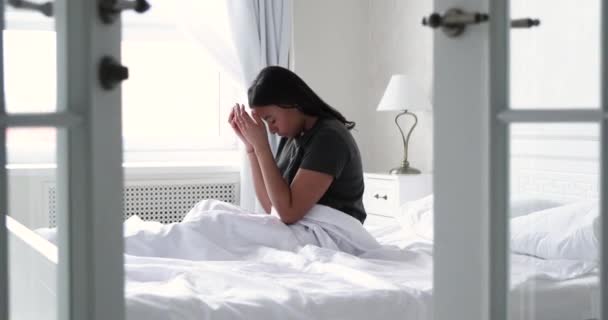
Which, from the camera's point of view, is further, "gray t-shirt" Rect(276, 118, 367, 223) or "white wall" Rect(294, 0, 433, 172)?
"white wall" Rect(294, 0, 433, 172)

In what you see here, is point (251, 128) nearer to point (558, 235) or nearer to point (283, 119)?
point (283, 119)

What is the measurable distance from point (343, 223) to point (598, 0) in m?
1.27

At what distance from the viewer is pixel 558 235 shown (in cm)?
123

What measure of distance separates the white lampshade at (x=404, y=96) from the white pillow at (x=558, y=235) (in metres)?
2.91

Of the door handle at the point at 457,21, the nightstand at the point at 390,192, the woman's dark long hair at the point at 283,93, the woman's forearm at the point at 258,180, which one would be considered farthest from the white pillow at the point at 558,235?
the nightstand at the point at 390,192

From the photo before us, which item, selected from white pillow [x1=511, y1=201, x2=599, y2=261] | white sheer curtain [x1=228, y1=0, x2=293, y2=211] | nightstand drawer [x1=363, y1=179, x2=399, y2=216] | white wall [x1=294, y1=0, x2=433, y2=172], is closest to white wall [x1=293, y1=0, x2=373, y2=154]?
white wall [x1=294, y1=0, x2=433, y2=172]

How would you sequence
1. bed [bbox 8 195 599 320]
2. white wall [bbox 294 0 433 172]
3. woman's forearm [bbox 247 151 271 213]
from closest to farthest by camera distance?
bed [bbox 8 195 599 320], woman's forearm [bbox 247 151 271 213], white wall [bbox 294 0 433 172]

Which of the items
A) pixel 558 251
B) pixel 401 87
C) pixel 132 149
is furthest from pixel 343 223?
pixel 132 149

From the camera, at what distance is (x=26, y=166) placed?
3.58 feet

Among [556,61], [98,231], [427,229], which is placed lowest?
[427,229]

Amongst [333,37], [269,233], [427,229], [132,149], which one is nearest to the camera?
[269,233]

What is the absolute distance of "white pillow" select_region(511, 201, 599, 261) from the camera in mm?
1255

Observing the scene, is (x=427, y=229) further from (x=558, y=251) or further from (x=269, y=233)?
(x=558, y=251)

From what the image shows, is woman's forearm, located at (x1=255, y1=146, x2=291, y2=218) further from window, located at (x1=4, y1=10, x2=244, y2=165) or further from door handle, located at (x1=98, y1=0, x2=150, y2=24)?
window, located at (x1=4, y1=10, x2=244, y2=165)
